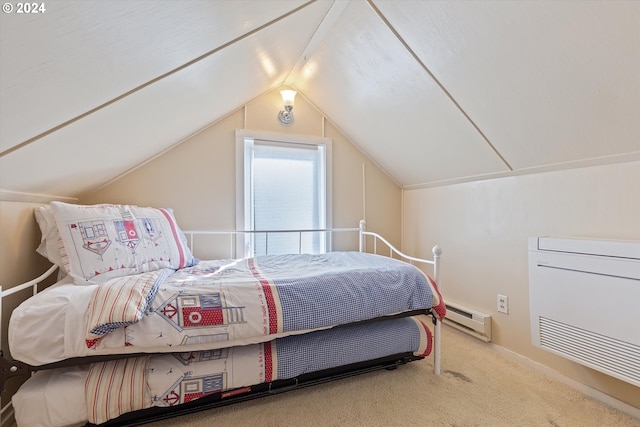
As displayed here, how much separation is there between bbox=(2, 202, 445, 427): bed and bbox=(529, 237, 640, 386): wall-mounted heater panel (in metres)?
0.55

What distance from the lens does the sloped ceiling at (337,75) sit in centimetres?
84

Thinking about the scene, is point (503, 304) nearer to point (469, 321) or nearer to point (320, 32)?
point (469, 321)

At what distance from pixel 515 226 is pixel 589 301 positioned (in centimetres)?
60

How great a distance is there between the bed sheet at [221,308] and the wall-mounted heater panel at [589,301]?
56 centimetres

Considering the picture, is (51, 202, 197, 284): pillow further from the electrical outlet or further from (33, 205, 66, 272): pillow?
the electrical outlet

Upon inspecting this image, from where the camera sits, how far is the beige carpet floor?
126 centimetres

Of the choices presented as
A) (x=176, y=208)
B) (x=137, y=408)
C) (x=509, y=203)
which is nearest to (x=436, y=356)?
(x=509, y=203)

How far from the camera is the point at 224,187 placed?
2307 millimetres

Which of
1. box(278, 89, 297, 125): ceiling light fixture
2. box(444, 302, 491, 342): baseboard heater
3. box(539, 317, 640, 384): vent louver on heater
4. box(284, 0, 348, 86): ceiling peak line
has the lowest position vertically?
box(444, 302, 491, 342): baseboard heater

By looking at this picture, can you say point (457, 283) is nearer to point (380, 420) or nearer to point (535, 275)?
point (535, 275)

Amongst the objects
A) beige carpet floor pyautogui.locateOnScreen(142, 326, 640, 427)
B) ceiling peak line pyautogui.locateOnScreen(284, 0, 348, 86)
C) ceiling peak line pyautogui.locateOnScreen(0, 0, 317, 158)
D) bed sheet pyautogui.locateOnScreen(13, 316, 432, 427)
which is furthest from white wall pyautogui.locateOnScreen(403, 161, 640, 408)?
ceiling peak line pyautogui.locateOnScreen(0, 0, 317, 158)

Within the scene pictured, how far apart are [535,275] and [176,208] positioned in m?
2.42

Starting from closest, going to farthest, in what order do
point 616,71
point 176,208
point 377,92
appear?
point 616,71 < point 377,92 < point 176,208

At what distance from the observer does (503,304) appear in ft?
6.23
